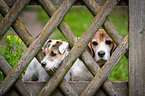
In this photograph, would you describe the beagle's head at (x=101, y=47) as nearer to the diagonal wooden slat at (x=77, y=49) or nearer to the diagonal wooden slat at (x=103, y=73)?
the diagonal wooden slat at (x=103, y=73)

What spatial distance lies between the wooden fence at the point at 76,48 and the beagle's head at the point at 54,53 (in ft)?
0.49

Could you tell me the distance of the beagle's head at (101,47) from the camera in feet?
9.19

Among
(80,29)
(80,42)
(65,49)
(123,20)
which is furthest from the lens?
(123,20)

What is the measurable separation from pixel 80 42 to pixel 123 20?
831 centimetres

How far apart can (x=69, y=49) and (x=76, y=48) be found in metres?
0.47

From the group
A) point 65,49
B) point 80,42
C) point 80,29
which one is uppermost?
point 80,42

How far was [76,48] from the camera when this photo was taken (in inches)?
90.8

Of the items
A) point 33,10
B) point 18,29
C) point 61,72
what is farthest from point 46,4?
point 33,10

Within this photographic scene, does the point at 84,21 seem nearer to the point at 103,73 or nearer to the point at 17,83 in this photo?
the point at 103,73

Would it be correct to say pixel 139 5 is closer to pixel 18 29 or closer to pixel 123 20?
pixel 18 29

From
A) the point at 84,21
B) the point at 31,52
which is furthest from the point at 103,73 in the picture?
the point at 84,21

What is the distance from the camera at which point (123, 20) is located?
33.2 feet

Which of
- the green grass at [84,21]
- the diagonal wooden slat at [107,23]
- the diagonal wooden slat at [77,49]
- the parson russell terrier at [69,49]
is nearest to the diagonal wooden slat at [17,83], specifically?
the diagonal wooden slat at [77,49]

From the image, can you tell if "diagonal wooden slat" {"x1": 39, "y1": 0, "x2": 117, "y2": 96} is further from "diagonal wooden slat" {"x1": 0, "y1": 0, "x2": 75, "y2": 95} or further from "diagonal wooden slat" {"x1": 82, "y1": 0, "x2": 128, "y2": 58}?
"diagonal wooden slat" {"x1": 0, "y1": 0, "x2": 75, "y2": 95}
